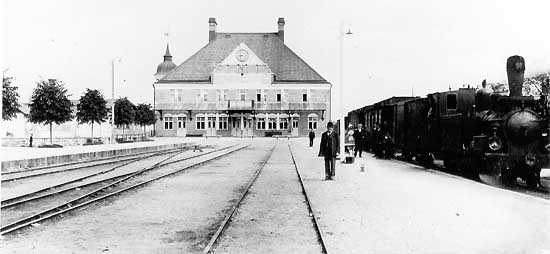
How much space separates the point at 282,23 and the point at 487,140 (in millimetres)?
74788

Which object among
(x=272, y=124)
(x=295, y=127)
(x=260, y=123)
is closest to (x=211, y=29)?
(x=260, y=123)

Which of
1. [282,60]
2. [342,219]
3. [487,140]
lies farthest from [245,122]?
[342,219]

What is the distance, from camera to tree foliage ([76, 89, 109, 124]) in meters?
49.8

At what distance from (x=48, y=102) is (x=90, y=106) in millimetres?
8137

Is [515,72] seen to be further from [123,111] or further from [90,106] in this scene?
[123,111]

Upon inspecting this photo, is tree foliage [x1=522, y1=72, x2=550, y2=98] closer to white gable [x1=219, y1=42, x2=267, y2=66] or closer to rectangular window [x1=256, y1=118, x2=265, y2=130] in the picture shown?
white gable [x1=219, y1=42, x2=267, y2=66]

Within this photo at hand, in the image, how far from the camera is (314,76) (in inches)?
3145

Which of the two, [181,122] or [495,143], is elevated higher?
[181,122]

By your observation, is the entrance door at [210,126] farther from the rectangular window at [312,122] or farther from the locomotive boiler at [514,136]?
the locomotive boiler at [514,136]

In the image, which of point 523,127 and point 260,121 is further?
point 260,121

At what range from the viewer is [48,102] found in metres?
41.7

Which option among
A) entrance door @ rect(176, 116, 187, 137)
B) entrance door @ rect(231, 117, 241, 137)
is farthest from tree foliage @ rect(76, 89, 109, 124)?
entrance door @ rect(231, 117, 241, 137)

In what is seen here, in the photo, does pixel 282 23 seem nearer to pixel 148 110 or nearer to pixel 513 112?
pixel 148 110

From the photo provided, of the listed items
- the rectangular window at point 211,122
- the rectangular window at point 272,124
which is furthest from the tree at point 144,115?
the rectangular window at point 272,124
